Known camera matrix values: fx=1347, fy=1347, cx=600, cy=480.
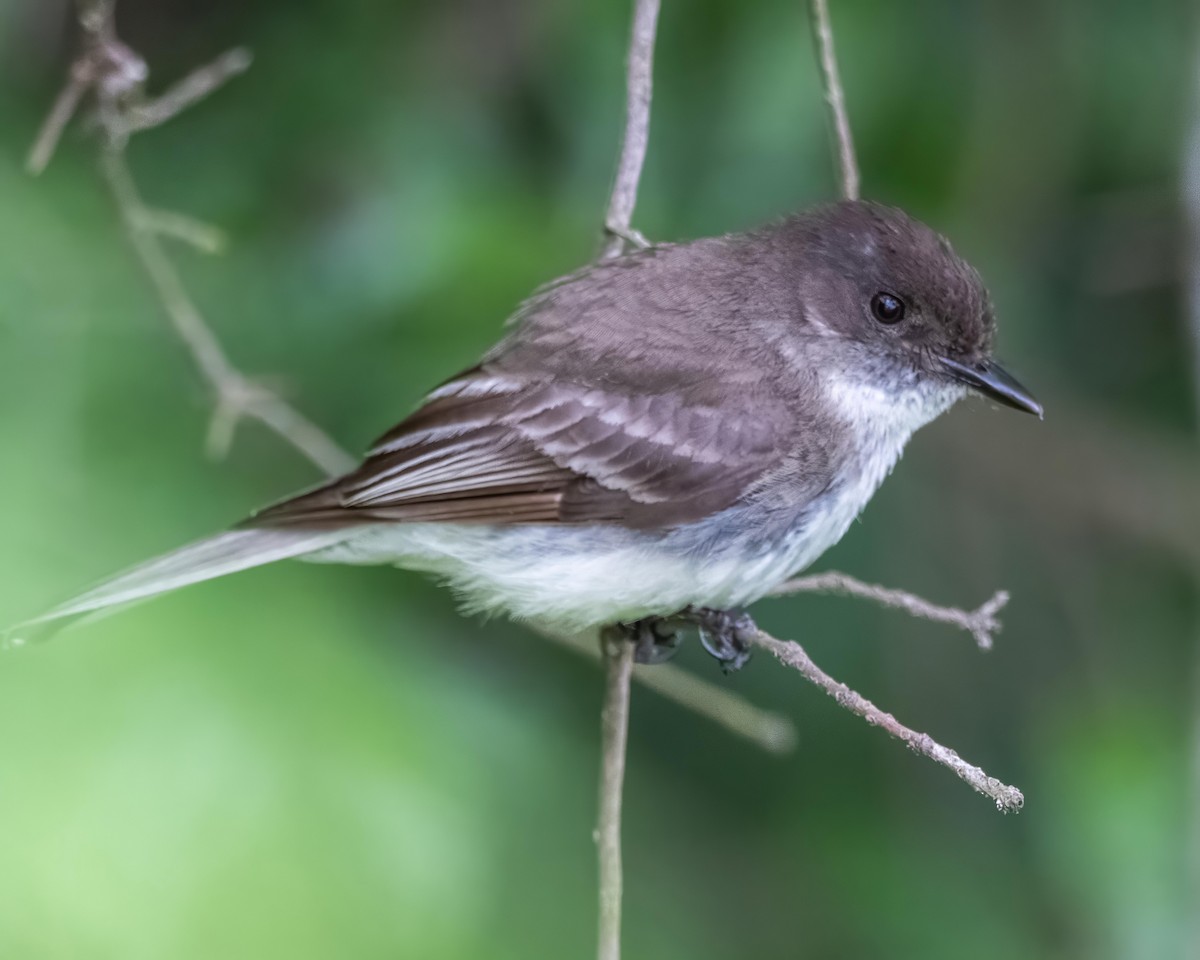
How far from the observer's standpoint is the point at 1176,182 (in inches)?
153

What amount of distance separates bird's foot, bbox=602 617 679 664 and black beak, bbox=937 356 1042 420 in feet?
2.70

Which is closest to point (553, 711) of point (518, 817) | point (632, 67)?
point (518, 817)

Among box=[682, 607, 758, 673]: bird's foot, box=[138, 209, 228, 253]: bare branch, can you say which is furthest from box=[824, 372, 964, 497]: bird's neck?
box=[138, 209, 228, 253]: bare branch

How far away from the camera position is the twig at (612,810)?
2.44 meters

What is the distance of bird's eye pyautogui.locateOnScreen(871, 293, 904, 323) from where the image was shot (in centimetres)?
289

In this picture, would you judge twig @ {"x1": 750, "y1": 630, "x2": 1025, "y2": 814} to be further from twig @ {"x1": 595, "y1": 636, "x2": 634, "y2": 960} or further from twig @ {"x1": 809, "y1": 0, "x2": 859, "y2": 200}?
twig @ {"x1": 809, "y1": 0, "x2": 859, "y2": 200}

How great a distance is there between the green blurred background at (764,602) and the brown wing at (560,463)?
0.90 ft

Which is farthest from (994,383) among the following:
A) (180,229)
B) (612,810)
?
(180,229)

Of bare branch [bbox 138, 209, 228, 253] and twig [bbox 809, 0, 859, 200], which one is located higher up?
twig [bbox 809, 0, 859, 200]

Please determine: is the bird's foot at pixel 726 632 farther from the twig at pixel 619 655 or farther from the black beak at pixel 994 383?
the black beak at pixel 994 383

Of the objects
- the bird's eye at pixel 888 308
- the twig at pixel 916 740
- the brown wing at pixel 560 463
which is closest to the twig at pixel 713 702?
the brown wing at pixel 560 463

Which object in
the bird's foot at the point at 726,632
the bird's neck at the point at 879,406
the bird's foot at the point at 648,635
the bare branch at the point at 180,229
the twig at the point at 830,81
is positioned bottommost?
the bird's foot at the point at 726,632

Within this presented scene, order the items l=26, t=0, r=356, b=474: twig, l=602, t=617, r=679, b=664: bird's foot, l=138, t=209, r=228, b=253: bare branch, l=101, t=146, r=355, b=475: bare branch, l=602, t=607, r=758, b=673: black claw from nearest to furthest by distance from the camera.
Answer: l=26, t=0, r=356, b=474: twig, l=138, t=209, r=228, b=253: bare branch, l=101, t=146, r=355, b=475: bare branch, l=602, t=607, r=758, b=673: black claw, l=602, t=617, r=679, b=664: bird's foot

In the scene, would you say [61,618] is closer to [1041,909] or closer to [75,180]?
[75,180]
